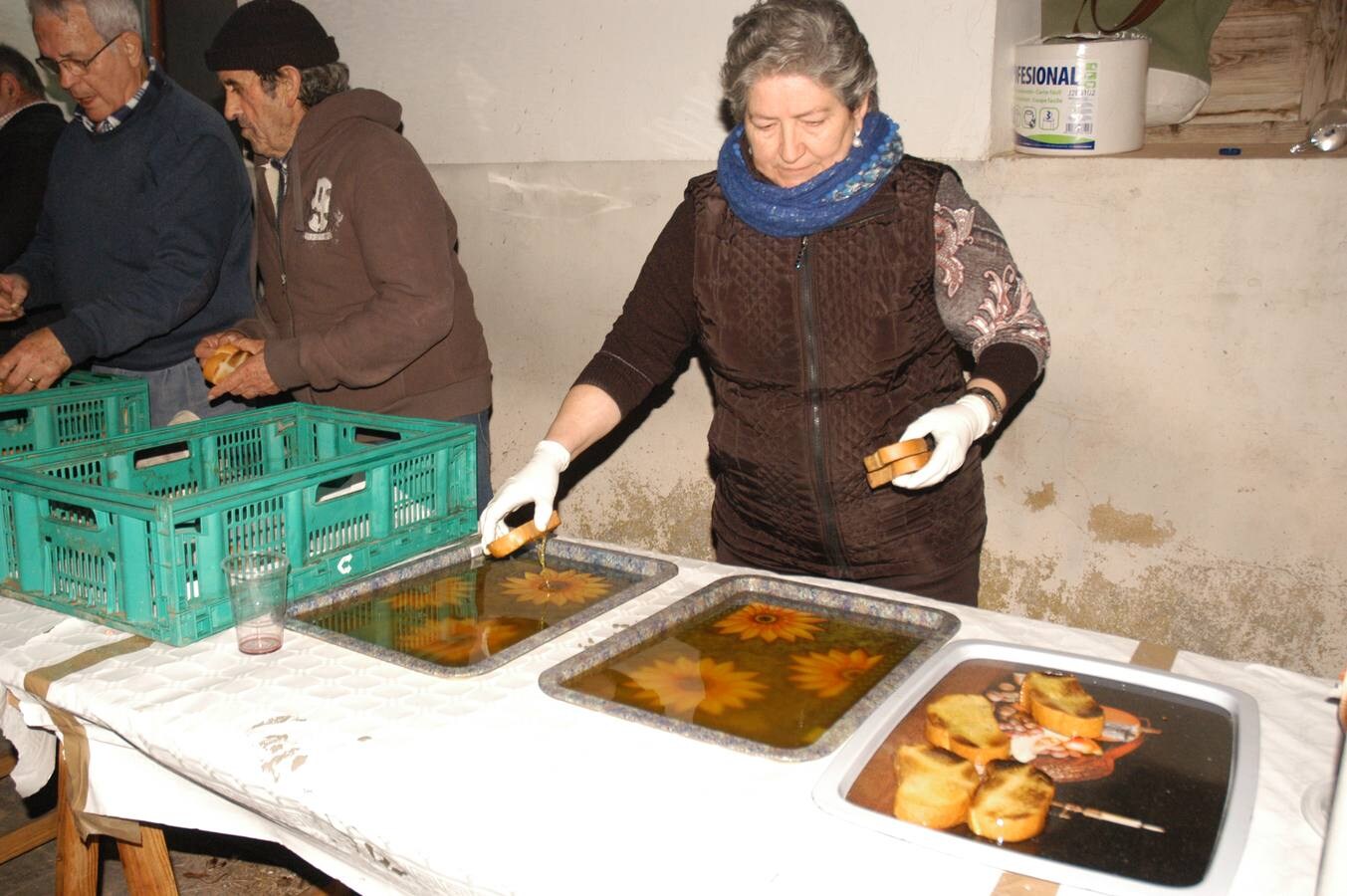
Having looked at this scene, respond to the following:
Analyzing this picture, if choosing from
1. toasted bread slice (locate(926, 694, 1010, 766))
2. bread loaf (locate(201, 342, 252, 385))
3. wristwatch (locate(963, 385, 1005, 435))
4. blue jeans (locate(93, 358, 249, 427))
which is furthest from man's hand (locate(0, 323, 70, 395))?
toasted bread slice (locate(926, 694, 1010, 766))

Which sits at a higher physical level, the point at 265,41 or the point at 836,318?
the point at 265,41

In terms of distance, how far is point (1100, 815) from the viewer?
3.55 feet

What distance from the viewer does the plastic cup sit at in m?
1.49

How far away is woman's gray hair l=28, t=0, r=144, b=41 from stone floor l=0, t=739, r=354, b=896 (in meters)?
1.92

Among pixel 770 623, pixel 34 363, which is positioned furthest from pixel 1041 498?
pixel 34 363

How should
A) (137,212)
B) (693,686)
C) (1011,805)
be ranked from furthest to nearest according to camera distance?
(137,212), (693,686), (1011,805)

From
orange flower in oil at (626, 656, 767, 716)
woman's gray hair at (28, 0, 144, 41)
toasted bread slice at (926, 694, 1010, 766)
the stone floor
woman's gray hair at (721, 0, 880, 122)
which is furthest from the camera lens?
woman's gray hair at (28, 0, 144, 41)

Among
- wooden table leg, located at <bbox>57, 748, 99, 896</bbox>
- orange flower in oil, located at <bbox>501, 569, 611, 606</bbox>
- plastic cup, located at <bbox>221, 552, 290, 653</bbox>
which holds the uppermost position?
A: plastic cup, located at <bbox>221, 552, 290, 653</bbox>

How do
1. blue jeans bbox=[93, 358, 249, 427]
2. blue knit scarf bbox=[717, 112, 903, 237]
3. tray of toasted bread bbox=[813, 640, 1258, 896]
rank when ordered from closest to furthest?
tray of toasted bread bbox=[813, 640, 1258, 896]
blue knit scarf bbox=[717, 112, 903, 237]
blue jeans bbox=[93, 358, 249, 427]

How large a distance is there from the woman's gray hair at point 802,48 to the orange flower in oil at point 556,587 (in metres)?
0.83

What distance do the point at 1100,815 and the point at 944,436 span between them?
2.35ft

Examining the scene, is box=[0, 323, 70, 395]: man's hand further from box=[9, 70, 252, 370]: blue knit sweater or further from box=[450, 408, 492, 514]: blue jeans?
box=[450, 408, 492, 514]: blue jeans

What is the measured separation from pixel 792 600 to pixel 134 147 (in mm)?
2066

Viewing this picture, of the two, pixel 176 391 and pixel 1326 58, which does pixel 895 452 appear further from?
pixel 1326 58
